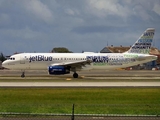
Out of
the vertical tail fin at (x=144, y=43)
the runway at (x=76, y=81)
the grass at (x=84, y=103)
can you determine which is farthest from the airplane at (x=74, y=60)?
the grass at (x=84, y=103)

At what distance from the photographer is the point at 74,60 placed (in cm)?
5038

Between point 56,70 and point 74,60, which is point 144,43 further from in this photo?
point 56,70

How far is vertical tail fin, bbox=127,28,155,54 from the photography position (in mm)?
53750

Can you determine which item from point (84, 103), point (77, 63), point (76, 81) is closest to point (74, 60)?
point (77, 63)

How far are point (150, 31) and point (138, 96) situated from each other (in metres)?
31.9

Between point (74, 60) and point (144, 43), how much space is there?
11167 millimetres

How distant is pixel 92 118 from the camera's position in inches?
583

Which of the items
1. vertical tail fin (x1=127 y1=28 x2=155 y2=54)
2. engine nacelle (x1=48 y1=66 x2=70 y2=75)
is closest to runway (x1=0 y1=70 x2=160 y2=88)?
engine nacelle (x1=48 y1=66 x2=70 y2=75)

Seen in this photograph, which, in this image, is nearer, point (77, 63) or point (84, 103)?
point (84, 103)

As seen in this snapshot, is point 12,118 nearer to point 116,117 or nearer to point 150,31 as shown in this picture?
point 116,117

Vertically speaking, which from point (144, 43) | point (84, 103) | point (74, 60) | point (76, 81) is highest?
point (144, 43)

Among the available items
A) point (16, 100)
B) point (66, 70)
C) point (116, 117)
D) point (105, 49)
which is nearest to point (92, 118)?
point (116, 117)

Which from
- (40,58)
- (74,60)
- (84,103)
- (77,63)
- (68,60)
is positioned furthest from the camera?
(74,60)

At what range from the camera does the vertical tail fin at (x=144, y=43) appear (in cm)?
5375
